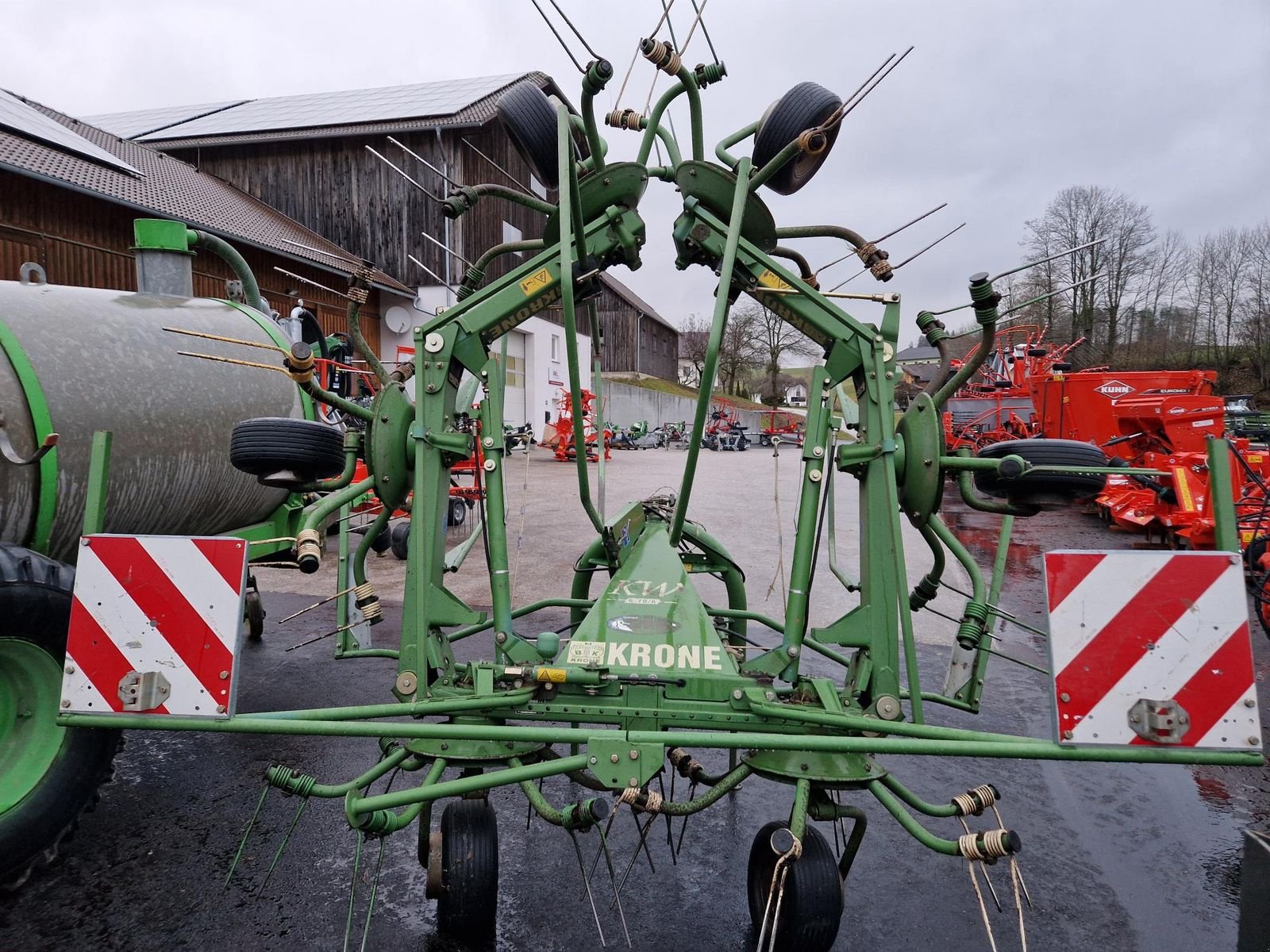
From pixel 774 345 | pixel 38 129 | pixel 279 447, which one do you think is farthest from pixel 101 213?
pixel 774 345

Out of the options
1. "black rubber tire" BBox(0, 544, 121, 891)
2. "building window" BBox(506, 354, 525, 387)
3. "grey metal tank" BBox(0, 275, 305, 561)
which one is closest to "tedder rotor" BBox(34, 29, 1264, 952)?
"black rubber tire" BBox(0, 544, 121, 891)

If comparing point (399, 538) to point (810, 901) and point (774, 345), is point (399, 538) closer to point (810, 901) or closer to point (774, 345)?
point (810, 901)

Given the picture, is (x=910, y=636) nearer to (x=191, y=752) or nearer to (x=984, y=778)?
(x=984, y=778)

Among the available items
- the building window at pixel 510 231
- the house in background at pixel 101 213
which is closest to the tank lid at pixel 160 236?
the house in background at pixel 101 213

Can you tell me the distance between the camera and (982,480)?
246 cm

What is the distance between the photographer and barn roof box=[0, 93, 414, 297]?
29.0ft

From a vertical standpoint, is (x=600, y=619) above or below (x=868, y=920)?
above

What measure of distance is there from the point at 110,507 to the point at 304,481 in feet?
6.07

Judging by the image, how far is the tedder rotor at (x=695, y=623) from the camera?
73.2 inches

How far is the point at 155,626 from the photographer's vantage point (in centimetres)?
199

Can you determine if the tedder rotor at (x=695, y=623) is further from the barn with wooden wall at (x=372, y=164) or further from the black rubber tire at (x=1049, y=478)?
the barn with wooden wall at (x=372, y=164)

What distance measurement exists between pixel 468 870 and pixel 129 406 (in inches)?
112

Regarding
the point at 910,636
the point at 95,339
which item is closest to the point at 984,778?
the point at 910,636

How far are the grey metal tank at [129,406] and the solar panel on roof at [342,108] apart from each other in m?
17.1
